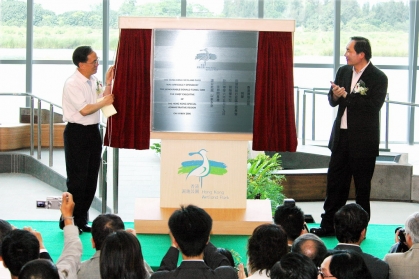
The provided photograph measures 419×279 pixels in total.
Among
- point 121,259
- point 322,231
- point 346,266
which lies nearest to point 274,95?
point 322,231

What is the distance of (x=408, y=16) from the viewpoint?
38.5ft

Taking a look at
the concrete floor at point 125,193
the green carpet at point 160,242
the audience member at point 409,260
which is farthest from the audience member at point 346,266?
the concrete floor at point 125,193

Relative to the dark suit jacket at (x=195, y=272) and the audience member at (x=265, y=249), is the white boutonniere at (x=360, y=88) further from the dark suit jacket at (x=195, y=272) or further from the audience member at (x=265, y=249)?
the dark suit jacket at (x=195, y=272)

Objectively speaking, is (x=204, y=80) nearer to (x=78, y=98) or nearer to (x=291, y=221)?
(x=78, y=98)

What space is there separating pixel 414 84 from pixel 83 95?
7.53 metres

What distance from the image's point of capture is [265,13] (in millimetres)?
11523

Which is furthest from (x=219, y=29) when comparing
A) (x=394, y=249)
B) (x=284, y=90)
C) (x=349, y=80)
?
(x=394, y=249)

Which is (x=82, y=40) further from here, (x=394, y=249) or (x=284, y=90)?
(x=394, y=249)

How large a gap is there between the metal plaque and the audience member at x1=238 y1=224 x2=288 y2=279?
1666mm

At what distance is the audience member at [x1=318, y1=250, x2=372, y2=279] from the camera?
3184 millimetres

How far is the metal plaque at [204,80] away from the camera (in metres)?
4.97

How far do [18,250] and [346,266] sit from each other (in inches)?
55.6

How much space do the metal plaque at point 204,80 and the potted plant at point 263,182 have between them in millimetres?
1668

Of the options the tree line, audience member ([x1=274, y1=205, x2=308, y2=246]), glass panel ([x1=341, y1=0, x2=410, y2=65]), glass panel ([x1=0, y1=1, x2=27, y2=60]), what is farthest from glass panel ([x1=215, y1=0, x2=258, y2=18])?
audience member ([x1=274, y1=205, x2=308, y2=246])
